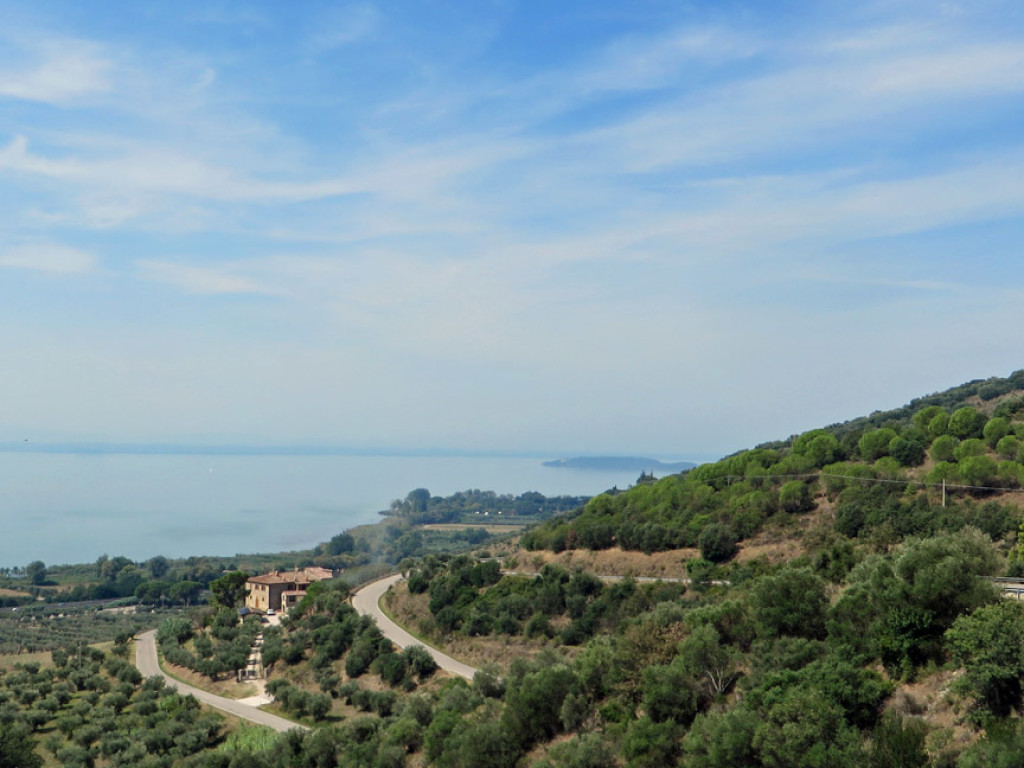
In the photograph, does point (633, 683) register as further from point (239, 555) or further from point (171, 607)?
point (239, 555)

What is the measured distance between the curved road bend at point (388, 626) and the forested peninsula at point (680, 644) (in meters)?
0.88

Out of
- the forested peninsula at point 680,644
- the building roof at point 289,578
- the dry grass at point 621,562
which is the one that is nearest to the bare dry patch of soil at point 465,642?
the forested peninsula at point 680,644

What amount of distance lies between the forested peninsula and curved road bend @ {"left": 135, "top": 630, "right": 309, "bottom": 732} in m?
0.90

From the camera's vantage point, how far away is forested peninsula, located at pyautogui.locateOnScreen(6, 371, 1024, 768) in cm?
1548

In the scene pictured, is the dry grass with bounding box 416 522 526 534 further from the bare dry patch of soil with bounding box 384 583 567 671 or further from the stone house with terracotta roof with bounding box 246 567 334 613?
the bare dry patch of soil with bounding box 384 583 567 671

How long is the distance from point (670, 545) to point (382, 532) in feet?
297

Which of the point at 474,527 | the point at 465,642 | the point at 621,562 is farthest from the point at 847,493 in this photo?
the point at 474,527

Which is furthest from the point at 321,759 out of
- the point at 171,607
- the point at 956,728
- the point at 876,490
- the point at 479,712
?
the point at 171,607

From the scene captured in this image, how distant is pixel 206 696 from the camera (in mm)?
39438

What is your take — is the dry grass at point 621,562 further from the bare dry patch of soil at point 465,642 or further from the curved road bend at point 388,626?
the curved road bend at point 388,626

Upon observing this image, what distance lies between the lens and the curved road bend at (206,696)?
33.7 m

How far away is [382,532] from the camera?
127188mm

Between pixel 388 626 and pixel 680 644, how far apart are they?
27199 mm

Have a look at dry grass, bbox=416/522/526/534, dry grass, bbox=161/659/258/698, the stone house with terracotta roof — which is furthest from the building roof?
dry grass, bbox=416/522/526/534
